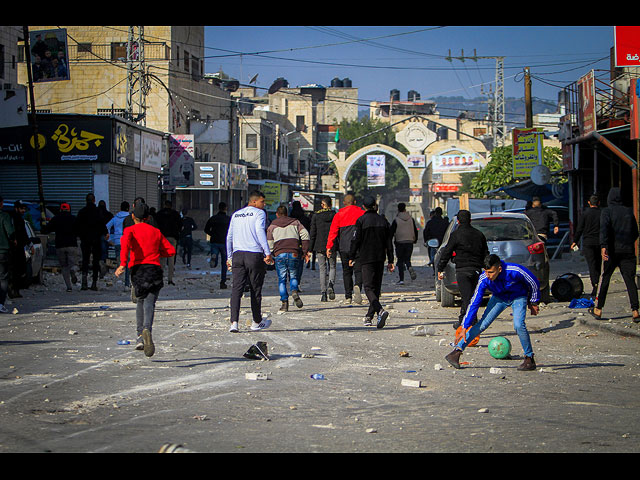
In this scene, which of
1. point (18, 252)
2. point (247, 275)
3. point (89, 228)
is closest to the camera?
point (247, 275)

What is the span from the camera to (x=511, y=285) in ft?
30.6

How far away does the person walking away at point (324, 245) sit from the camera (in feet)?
56.6

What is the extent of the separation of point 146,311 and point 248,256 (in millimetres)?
→ 2391

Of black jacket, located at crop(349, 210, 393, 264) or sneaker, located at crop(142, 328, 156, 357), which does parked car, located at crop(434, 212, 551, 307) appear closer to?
black jacket, located at crop(349, 210, 393, 264)

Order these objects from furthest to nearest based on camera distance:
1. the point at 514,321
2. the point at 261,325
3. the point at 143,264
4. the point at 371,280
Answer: the point at 371,280 → the point at 261,325 → the point at 143,264 → the point at 514,321

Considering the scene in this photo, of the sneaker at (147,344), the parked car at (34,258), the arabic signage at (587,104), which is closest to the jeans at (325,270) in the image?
the parked car at (34,258)

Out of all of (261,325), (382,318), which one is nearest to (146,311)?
(261,325)

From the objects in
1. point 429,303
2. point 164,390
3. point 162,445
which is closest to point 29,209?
point 429,303

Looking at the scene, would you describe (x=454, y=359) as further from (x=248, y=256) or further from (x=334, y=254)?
(x=334, y=254)

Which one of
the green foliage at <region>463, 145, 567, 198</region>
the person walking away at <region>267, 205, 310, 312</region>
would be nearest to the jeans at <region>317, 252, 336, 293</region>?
the person walking away at <region>267, 205, 310, 312</region>

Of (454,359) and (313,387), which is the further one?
(454,359)

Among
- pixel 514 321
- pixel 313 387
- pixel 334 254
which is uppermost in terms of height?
pixel 334 254

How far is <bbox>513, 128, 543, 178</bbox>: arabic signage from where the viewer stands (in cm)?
3540
